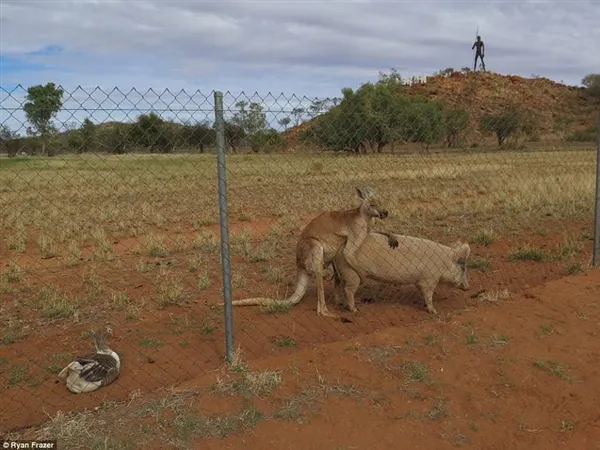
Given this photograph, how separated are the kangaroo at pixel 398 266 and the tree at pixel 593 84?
288 feet

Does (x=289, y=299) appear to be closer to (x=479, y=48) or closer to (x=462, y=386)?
(x=462, y=386)

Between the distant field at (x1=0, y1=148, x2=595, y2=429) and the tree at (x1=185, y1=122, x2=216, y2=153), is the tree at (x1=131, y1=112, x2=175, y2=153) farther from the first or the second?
the distant field at (x1=0, y1=148, x2=595, y2=429)

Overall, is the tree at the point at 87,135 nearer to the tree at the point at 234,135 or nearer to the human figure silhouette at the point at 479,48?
the tree at the point at 234,135

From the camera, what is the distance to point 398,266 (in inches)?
273

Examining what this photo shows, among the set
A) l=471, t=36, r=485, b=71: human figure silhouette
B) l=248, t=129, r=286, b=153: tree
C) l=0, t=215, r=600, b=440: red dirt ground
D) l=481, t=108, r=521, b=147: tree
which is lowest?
l=0, t=215, r=600, b=440: red dirt ground

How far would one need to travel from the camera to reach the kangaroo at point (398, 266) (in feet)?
22.6

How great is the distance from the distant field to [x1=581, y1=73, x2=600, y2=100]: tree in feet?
246

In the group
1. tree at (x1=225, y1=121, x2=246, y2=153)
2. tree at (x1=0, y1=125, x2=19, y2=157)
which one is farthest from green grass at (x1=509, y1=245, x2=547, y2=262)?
tree at (x1=0, y1=125, x2=19, y2=157)

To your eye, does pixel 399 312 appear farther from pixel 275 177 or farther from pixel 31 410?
pixel 275 177

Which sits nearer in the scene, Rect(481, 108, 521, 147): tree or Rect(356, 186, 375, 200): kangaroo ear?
Rect(356, 186, 375, 200): kangaroo ear

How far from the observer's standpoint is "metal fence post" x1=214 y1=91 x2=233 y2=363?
462 centimetres

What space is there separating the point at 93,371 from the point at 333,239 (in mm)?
2996

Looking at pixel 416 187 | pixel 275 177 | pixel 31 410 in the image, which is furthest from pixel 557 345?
pixel 275 177

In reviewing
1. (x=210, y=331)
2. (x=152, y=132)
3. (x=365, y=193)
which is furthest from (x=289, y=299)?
(x=152, y=132)
